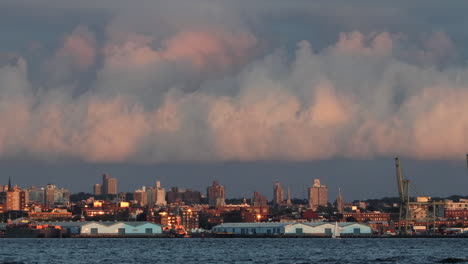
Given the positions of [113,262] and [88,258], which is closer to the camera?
[113,262]

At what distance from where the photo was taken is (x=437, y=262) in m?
113

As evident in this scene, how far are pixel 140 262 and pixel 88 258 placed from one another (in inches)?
485

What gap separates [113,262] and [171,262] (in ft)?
22.1

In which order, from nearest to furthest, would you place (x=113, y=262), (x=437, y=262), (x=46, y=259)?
(x=437, y=262) < (x=113, y=262) < (x=46, y=259)

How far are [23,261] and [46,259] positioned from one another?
892 centimetres

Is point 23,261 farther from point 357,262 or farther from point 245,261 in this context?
point 357,262

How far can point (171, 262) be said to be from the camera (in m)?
123

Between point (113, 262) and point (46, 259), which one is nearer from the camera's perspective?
point (113, 262)

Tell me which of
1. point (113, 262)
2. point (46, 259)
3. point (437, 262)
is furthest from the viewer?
point (46, 259)

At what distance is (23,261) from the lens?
12169 cm

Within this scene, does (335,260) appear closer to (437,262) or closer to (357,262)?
(357,262)

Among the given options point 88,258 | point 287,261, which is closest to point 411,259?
point 287,261

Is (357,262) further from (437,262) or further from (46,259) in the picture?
(46,259)

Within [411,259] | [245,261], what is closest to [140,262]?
[245,261]
